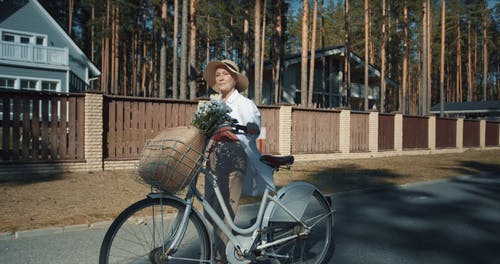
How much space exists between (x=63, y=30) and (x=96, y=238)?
91.4 ft

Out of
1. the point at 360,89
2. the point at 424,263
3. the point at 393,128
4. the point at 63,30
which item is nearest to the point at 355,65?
the point at 360,89

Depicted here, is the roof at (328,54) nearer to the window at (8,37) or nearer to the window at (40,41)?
the window at (40,41)

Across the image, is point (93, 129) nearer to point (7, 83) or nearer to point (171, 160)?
point (171, 160)

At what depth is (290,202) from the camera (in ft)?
11.4

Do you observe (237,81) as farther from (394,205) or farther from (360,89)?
(360,89)

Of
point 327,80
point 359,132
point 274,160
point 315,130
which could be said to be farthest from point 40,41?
point 274,160

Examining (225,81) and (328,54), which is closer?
(225,81)

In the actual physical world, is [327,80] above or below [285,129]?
above

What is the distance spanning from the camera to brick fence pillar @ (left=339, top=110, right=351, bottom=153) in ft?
54.8

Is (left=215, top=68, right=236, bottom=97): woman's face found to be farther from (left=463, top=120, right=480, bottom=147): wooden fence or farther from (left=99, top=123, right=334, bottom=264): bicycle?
(left=463, top=120, right=480, bottom=147): wooden fence

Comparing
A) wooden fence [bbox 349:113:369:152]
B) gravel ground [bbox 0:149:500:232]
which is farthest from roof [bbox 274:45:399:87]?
gravel ground [bbox 0:149:500:232]

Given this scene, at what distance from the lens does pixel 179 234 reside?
9.20 feet

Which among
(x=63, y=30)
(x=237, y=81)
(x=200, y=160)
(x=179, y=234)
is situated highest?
(x=63, y=30)

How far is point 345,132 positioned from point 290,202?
13.9 m
